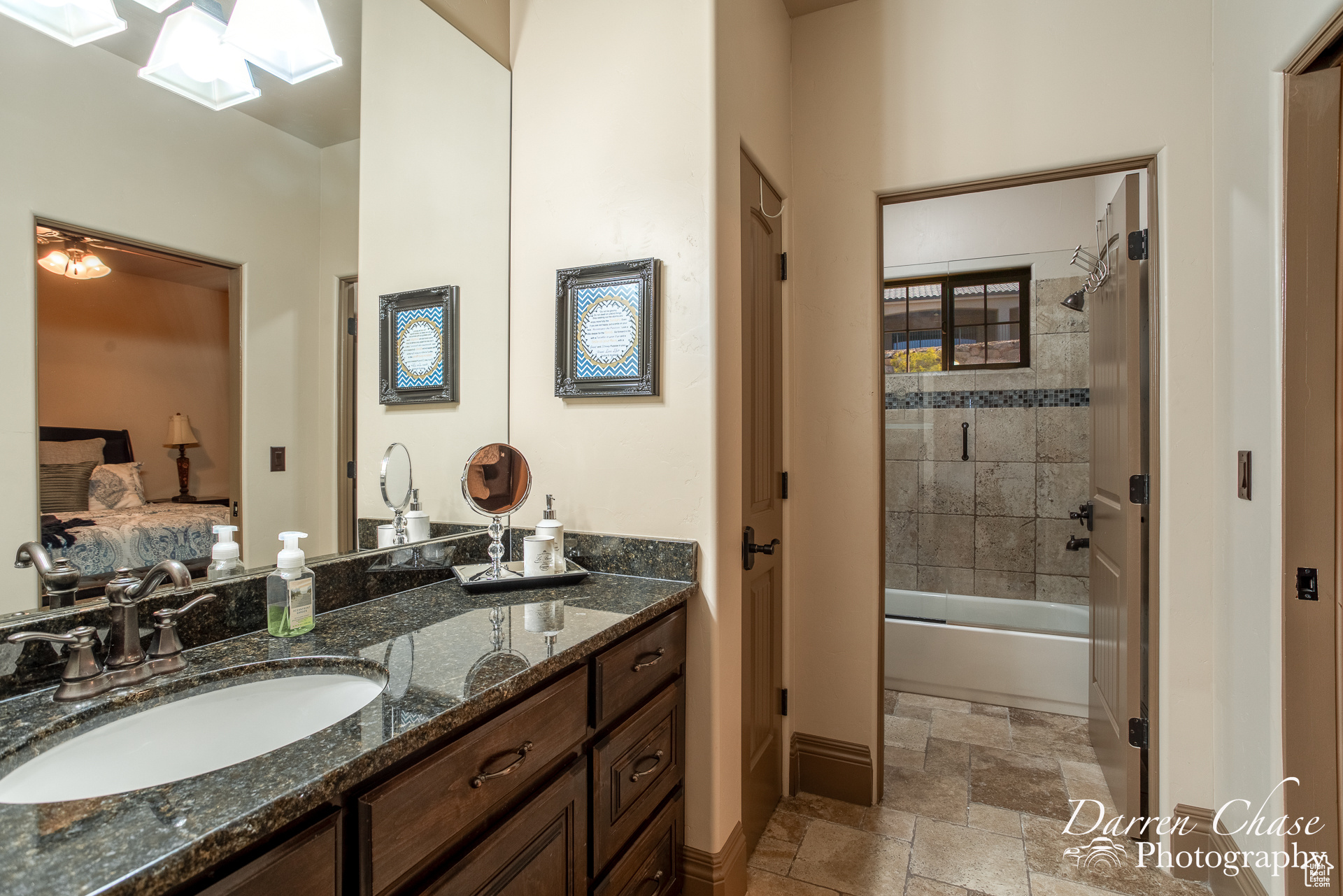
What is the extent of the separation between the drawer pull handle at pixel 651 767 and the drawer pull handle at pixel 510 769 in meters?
0.43

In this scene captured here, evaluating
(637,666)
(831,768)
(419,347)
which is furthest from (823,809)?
(419,347)

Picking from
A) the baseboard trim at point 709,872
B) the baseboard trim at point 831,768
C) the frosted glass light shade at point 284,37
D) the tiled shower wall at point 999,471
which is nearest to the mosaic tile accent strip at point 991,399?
the tiled shower wall at point 999,471

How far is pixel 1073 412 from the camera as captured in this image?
3.72 m

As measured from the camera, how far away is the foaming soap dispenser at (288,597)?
3.92 ft

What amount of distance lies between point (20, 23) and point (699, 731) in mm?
1864

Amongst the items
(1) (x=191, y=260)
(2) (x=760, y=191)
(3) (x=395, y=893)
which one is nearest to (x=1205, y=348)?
(2) (x=760, y=191)

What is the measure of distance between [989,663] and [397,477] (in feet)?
9.02

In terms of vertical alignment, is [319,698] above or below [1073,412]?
below

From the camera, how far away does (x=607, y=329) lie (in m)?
1.78

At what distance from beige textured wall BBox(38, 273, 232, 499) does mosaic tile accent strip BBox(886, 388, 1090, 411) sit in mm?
3663

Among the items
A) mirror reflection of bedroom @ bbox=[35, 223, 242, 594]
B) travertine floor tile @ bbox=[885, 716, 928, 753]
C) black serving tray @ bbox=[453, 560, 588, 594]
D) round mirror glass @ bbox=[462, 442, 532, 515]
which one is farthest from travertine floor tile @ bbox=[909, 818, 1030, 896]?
mirror reflection of bedroom @ bbox=[35, 223, 242, 594]

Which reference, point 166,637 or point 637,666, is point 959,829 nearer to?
point 637,666

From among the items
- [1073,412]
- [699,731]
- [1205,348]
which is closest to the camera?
[699,731]

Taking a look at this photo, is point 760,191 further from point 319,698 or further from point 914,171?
point 319,698
